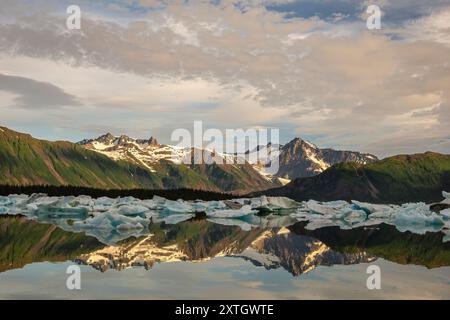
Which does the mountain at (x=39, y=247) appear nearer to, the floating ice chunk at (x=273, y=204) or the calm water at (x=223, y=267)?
the calm water at (x=223, y=267)

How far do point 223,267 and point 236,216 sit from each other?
33.3 meters

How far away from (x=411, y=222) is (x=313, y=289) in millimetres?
32320

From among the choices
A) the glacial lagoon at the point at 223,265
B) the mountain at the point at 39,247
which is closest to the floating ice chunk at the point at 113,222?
the glacial lagoon at the point at 223,265

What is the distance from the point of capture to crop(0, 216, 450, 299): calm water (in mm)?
12289

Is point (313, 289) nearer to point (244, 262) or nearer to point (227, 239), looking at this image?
point (244, 262)

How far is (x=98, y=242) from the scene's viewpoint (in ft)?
75.9

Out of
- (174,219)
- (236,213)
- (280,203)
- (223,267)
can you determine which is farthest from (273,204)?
(223,267)

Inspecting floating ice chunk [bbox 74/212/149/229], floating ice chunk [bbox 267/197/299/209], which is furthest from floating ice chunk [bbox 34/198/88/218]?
floating ice chunk [bbox 267/197/299/209]

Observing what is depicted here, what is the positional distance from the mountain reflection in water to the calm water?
0.13ft

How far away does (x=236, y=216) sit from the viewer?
4981 centimetres

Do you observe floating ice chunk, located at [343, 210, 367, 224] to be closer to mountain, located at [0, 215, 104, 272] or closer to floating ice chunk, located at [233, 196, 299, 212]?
floating ice chunk, located at [233, 196, 299, 212]

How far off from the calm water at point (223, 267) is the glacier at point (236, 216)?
3.90m

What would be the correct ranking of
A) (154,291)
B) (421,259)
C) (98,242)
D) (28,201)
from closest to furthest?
(154,291) → (421,259) → (98,242) → (28,201)
